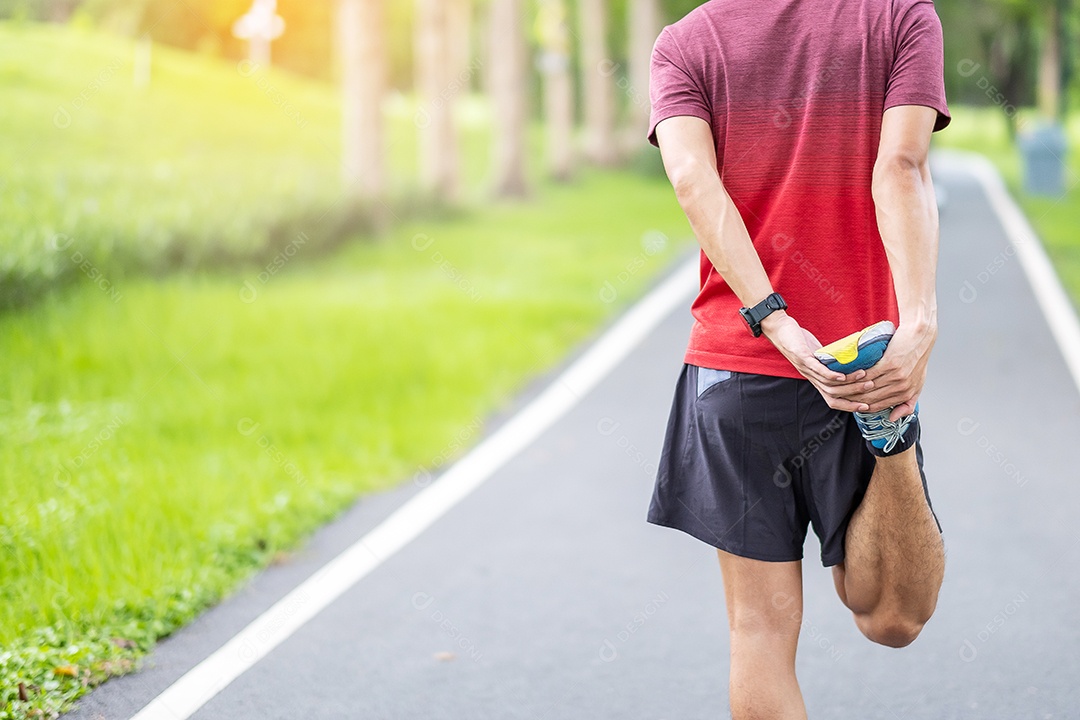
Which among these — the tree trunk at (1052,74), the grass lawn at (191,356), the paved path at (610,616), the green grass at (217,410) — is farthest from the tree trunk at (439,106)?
the tree trunk at (1052,74)

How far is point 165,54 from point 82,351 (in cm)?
1752

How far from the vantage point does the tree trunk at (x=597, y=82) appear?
27422 mm

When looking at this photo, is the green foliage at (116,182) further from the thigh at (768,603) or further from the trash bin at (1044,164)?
the trash bin at (1044,164)

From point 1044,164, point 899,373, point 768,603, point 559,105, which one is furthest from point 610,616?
point 559,105

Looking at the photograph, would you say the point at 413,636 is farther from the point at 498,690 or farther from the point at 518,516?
the point at 518,516

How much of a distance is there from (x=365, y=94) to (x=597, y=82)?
13190 millimetres

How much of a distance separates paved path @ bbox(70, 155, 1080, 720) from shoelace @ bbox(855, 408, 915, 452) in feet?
4.83

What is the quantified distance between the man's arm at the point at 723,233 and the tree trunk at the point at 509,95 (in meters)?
18.6

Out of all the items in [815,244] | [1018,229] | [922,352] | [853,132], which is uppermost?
[853,132]

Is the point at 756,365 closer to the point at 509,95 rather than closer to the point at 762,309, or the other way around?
the point at 762,309

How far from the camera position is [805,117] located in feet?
8.13

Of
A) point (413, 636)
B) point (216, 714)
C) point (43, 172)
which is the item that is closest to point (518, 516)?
point (413, 636)

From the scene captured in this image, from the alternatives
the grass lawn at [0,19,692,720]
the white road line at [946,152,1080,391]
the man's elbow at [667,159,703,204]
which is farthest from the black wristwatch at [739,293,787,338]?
the white road line at [946,152,1080,391]

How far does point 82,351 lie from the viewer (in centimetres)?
803
